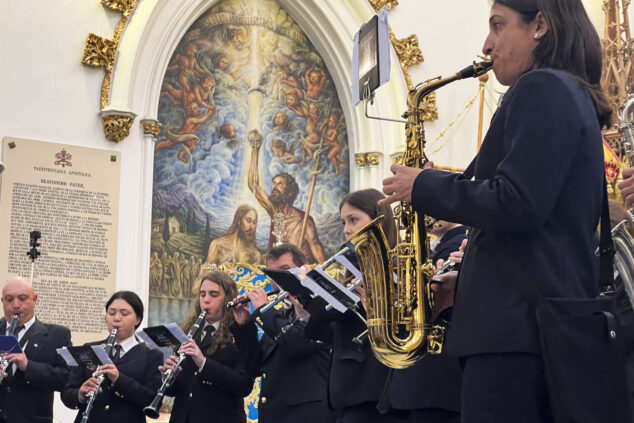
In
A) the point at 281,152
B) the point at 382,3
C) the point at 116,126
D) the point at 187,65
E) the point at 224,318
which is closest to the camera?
the point at 224,318

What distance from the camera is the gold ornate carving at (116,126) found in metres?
9.83

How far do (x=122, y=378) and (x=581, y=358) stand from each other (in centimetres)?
450

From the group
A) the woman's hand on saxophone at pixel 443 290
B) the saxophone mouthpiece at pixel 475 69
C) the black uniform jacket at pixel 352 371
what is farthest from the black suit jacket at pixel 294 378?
→ the saxophone mouthpiece at pixel 475 69

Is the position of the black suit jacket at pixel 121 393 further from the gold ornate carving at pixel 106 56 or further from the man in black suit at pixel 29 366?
the gold ornate carving at pixel 106 56

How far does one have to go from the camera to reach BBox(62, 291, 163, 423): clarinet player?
248 inches

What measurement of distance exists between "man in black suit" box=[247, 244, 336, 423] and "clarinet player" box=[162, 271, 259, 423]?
0.41ft

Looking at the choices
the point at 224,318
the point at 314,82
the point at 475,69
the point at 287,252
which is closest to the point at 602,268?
the point at 475,69

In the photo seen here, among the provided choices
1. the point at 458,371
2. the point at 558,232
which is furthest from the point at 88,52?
the point at 558,232

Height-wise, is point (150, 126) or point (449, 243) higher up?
point (150, 126)

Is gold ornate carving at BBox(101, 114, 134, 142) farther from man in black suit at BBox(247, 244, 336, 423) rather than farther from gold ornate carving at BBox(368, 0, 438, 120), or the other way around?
man in black suit at BBox(247, 244, 336, 423)

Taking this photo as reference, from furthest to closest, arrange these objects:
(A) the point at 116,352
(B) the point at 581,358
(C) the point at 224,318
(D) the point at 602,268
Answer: (A) the point at 116,352
(C) the point at 224,318
(D) the point at 602,268
(B) the point at 581,358

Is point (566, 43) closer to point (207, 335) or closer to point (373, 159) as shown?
point (207, 335)

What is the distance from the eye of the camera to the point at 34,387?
22.6ft

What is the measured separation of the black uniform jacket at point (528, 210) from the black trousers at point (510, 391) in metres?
0.04
